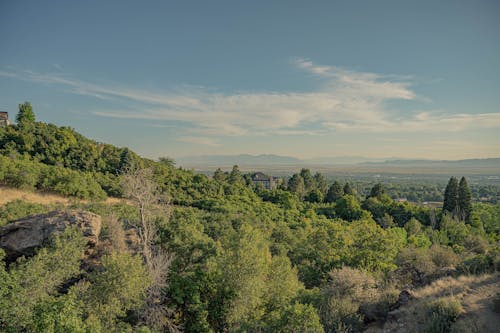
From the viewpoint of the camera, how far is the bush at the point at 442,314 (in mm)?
9242

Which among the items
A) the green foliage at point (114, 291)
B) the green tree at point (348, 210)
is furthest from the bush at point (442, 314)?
the green tree at point (348, 210)

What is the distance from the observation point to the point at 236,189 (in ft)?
158

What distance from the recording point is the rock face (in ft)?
47.9

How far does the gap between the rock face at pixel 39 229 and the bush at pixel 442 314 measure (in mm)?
16667

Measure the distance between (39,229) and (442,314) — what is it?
768 inches

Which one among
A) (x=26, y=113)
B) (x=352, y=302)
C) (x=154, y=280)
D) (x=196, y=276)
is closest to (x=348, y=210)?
(x=352, y=302)

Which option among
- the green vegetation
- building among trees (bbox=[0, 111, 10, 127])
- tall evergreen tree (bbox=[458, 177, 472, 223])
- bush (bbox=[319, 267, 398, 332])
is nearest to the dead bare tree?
the green vegetation

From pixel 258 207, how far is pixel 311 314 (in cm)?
3208

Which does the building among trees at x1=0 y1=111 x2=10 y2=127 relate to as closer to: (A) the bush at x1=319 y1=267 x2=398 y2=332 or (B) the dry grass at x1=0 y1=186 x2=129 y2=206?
(B) the dry grass at x1=0 y1=186 x2=129 y2=206

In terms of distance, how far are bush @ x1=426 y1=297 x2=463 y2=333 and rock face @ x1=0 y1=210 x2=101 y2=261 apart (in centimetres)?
1667

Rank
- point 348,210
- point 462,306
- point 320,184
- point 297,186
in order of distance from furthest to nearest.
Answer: point 320,184
point 297,186
point 348,210
point 462,306

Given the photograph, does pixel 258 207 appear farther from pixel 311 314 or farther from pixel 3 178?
pixel 311 314

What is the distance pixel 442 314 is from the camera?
9594 mm

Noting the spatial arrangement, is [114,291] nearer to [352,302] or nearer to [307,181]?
[352,302]
